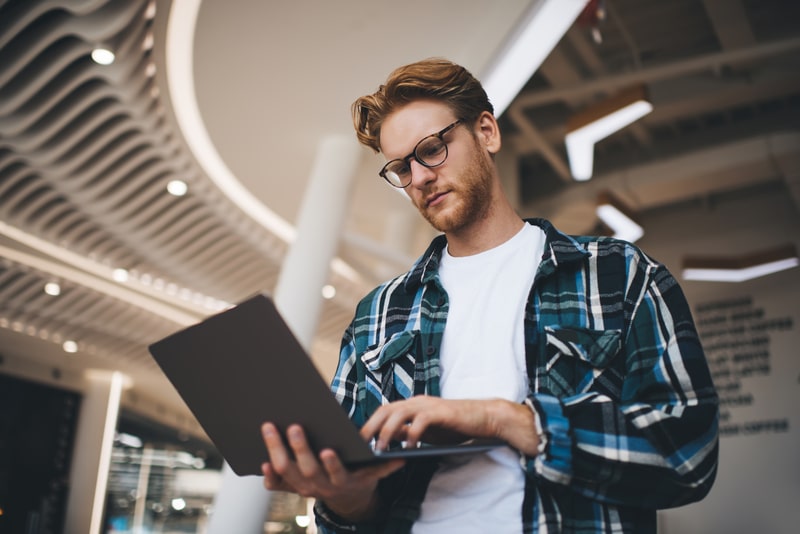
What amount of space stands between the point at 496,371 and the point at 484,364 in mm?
30

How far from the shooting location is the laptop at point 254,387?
104 cm

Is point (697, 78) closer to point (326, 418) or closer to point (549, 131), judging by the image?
point (549, 131)

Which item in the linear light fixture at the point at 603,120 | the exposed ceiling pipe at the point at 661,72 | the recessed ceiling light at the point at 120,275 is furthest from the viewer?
the recessed ceiling light at the point at 120,275

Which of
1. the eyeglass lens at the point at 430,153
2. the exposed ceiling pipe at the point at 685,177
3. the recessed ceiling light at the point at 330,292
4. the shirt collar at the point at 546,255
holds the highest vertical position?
the exposed ceiling pipe at the point at 685,177

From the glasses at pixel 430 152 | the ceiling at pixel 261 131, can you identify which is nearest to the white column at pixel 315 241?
the ceiling at pixel 261 131

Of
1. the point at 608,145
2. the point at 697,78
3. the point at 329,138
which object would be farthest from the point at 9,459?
the point at 697,78

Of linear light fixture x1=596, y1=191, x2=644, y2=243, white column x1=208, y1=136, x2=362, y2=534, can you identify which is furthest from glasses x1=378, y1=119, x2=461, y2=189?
linear light fixture x1=596, y1=191, x2=644, y2=243

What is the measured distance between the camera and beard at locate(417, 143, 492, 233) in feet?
4.84

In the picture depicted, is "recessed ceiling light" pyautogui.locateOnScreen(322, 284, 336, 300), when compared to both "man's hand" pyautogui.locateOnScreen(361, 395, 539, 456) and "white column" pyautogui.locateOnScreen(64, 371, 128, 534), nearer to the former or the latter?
"white column" pyautogui.locateOnScreen(64, 371, 128, 534)

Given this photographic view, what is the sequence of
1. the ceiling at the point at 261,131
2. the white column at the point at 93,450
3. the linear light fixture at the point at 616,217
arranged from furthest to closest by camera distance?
the white column at the point at 93,450 → the linear light fixture at the point at 616,217 → the ceiling at the point at 261,131

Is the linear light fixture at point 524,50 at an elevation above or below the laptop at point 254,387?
above

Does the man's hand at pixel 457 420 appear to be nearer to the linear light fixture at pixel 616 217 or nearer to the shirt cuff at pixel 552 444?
the shirt cuff at pixel 552 444

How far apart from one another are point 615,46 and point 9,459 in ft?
38.7

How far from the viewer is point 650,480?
111cm
